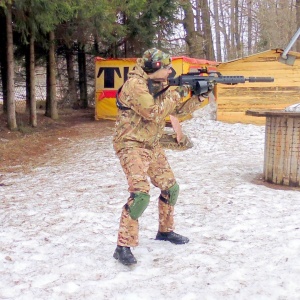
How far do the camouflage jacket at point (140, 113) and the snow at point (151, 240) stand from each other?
107 cm

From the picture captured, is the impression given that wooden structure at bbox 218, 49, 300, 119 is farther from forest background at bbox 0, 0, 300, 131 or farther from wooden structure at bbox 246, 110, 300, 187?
wooden structure at bbox 246, 110, 300, 187

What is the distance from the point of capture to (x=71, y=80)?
21.1m

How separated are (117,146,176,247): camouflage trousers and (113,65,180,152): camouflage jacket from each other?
0.26 feet

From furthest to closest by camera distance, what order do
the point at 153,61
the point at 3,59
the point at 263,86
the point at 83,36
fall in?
the point at 3,59 → the point at 83,36 → the point at 263,86 → the point at 153,61

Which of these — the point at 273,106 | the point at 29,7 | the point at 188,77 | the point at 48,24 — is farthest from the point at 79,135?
the point at 188,77

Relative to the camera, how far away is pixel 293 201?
5.68m

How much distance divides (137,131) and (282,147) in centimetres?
349

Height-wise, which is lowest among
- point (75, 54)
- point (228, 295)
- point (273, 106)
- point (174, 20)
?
point (228, 295)

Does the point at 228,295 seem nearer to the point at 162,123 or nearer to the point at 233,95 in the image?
the point at 162,123

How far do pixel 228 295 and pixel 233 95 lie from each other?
1157 centimetres

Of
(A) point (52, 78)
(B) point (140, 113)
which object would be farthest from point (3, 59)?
(B) point (140, 113)

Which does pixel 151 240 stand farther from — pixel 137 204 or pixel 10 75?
pixel 10 75

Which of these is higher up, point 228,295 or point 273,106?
point 273,106

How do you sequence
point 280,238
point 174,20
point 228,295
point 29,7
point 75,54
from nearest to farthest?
point 228,295 < point 280,238 < point 29,7 < point 174,20 < point 75,54
